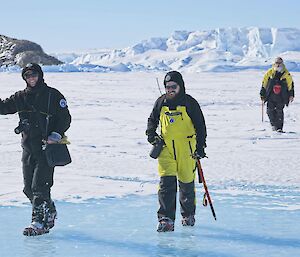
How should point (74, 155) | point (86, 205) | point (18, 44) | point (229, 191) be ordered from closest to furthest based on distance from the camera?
Answer: point (86, 205) < point (229, 191) < point (74, 155) < point (18, 44)

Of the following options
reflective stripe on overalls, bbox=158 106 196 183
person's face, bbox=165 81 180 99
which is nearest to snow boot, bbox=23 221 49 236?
reflective stripe on overalls, bbox=158 106 196 183

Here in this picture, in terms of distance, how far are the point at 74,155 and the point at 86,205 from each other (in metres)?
3.85

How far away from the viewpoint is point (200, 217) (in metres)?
6.47

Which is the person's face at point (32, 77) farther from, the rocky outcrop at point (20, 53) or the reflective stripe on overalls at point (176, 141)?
the rocky outcrop at point (20, 53)

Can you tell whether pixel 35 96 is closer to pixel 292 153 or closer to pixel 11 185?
pixel 11 185

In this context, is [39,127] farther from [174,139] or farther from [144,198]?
[144,198]

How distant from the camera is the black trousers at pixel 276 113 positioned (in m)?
14.3

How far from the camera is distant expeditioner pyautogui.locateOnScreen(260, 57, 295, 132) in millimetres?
14117

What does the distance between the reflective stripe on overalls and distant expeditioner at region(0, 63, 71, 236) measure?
2.90ft

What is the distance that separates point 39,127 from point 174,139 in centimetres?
119

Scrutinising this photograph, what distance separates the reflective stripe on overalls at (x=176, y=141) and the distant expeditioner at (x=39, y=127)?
0.88m

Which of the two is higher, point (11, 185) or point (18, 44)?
point (18, 44)

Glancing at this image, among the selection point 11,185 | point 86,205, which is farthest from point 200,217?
point 11,185

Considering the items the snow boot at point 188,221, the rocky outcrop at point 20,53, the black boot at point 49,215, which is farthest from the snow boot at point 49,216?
the rocky outcrop at point 20,53
